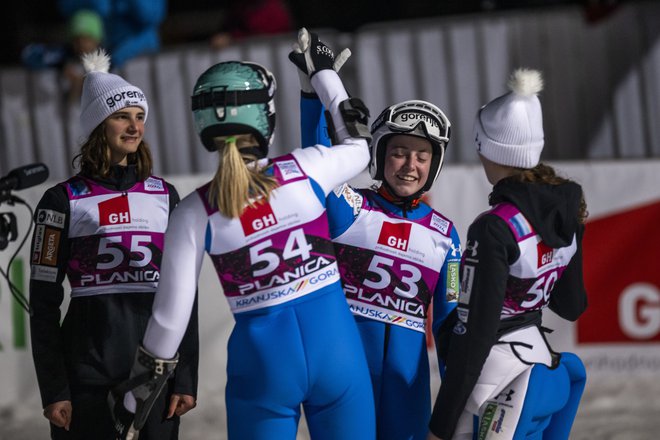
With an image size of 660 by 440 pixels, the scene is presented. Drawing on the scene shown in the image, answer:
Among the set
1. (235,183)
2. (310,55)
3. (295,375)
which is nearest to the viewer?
(235,183)

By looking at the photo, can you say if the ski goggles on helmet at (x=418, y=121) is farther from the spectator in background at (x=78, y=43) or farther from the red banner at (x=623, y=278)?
the spectator in background at (x=78, y=43)

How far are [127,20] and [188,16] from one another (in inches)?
113

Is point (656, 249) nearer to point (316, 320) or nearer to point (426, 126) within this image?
point (426, 126)

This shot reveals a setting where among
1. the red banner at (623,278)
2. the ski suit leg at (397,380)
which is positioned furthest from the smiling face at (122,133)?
the red banner at (623,278)

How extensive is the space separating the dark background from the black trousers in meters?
5.99

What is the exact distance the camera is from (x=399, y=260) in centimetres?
405

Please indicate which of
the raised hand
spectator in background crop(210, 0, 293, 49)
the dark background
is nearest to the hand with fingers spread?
the raised hand

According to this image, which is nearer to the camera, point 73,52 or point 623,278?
point 623,278

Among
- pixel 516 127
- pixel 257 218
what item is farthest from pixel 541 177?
pixel 257 218

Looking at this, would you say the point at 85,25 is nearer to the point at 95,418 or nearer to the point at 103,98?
the point at 103,98

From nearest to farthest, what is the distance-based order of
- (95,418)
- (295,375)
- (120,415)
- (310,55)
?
(295,375) → (120,415) → (310,55) → (95,418)

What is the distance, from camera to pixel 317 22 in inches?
409

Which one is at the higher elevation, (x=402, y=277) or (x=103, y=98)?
(x=103, y=98)

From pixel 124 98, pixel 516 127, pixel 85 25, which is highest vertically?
pixel 85 25
